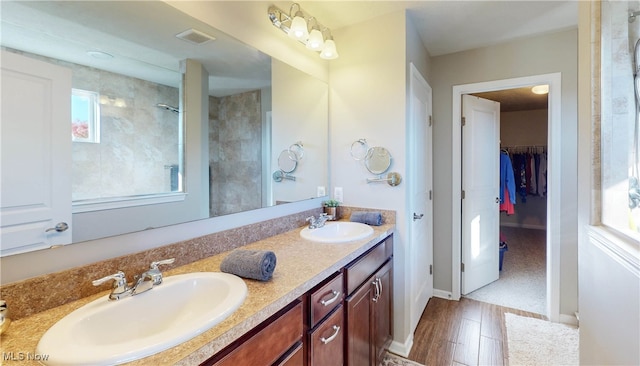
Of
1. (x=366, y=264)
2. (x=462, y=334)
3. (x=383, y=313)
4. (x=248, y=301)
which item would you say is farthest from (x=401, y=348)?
(x=248, y=301)

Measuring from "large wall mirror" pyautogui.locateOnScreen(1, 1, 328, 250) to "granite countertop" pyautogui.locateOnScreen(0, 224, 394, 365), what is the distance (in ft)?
0.76

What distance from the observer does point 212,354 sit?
66 cm

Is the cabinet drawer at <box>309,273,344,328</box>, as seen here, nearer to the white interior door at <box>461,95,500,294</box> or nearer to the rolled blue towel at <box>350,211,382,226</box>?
the rolled blue towel at <box>350,211,382,226</box>

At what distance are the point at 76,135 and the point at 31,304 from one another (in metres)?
0.51

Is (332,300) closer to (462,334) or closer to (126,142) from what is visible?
(126,142)

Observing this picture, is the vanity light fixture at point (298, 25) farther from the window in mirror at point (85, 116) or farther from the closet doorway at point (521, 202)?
the closet doorway at point (521, 202)

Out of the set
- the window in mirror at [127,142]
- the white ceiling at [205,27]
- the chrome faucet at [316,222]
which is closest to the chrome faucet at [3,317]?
the window in mirror at [127,142]

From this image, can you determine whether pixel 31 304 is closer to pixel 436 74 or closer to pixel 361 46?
pixel 361 46

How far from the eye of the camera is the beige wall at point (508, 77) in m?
2.22

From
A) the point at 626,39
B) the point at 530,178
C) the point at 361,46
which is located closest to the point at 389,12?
the point at 361,46

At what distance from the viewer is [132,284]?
902 millimetres

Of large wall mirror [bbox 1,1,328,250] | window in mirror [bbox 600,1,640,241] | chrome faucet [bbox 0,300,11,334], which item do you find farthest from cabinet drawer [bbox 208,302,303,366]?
window in mirror [bbox 600,1,640,241]

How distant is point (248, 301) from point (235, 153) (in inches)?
34.9

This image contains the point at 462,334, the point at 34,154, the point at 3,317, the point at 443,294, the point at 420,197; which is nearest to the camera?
the point at 3,317
